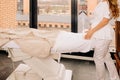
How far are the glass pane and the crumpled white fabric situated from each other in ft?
6.70

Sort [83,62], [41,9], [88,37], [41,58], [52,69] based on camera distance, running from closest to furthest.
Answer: [88,37], [41,58], [52,69], [83,62], [41,9]

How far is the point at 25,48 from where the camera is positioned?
222 centimetres

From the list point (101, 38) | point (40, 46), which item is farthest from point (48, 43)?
point (101, 38)

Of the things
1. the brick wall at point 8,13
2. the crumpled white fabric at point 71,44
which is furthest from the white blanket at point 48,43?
the brick wall at point 8,13

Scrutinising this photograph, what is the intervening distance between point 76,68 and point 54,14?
4.39 ft

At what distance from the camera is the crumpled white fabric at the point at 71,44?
2.14m

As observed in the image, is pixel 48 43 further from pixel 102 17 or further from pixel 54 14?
pixel 54 14

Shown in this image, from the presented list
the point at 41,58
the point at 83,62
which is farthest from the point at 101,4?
the point at 83,62

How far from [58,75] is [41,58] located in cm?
35

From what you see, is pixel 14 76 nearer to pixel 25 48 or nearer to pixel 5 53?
pixel 25 48

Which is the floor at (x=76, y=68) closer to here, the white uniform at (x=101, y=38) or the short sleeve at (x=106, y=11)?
the white uniform at (x=101, y=38)

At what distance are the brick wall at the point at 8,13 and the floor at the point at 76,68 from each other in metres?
0.71

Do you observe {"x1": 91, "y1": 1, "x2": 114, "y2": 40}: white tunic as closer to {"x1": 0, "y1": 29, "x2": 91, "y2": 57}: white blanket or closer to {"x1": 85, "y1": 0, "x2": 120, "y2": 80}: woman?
{"x1": 85, "y1": 0, "x2": 120, "y2": 80}: woman

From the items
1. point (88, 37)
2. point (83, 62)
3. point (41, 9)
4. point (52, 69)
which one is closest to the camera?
point (88, 37)
